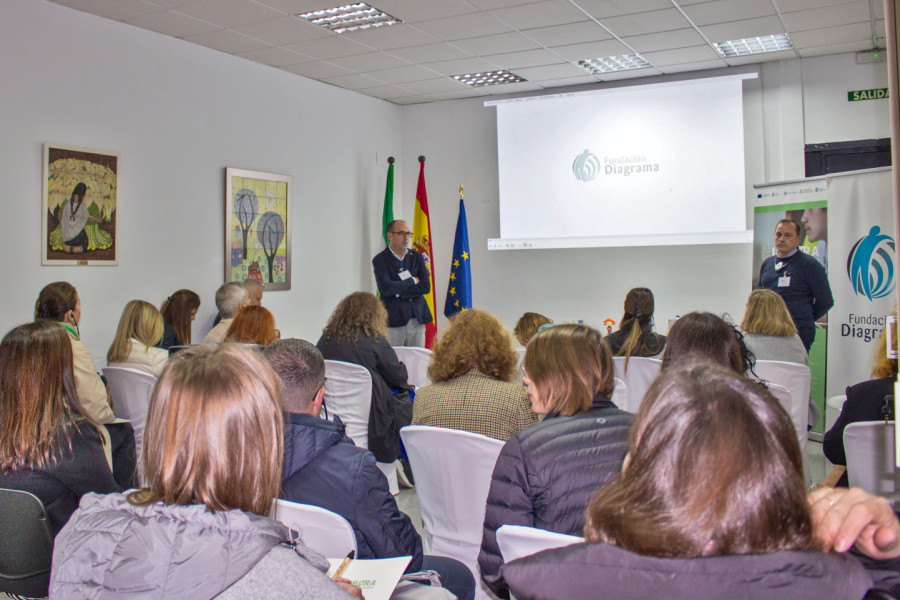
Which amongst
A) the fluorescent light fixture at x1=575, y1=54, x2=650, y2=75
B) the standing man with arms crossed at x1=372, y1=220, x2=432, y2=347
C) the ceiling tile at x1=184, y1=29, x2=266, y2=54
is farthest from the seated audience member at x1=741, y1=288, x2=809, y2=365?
the ceiling tile at x1=184, y1=29, x2=266, y2=54

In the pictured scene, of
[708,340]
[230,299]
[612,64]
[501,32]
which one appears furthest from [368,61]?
[708,340]

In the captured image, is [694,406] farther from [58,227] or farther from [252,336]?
[58,227]

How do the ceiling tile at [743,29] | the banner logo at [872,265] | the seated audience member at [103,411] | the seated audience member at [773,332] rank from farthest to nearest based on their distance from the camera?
the ceiling tile at [743,29] < the banner logo at [872,265] < the seated audience member at [773,332] < the seated audience member at [103,411]

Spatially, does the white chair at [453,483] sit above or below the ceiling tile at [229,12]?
below

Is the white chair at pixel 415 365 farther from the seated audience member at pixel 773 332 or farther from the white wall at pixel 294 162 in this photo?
the seated audience member at pixel 773 332

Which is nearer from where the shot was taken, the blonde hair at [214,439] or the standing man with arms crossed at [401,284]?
the blonde hair at [214,439]

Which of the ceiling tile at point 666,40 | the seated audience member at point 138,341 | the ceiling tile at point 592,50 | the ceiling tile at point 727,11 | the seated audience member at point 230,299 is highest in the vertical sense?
the ceiling tile at point 592,50

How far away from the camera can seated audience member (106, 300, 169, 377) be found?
389 cm

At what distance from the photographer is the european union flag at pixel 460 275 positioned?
7.52 meters

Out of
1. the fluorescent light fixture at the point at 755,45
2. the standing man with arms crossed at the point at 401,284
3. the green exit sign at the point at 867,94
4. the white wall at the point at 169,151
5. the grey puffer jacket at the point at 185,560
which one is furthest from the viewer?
the standing man with arms crossed at the point at 401,284

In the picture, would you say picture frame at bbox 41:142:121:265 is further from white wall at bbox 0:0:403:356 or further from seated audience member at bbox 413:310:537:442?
seated audience member at bbox 413:310:537:442

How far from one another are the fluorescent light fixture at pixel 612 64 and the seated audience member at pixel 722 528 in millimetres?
5824

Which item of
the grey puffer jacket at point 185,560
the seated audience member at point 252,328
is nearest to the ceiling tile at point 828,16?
the seated audience member at point 252,328

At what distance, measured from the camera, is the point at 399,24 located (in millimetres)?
5199
